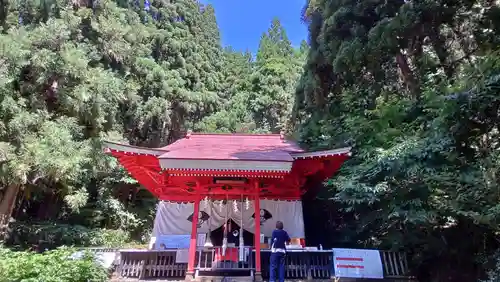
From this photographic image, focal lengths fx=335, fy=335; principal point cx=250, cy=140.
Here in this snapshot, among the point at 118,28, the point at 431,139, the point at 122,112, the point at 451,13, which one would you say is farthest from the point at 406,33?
the point at 122,112

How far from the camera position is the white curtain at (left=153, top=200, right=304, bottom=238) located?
342 inches

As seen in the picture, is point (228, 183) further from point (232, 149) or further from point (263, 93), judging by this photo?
point (263, 93)

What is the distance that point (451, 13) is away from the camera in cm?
761

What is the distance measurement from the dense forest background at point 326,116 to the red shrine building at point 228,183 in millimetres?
1172

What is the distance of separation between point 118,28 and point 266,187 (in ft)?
28.9

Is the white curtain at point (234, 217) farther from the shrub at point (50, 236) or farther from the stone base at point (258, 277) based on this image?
the shrub at point (50, 236)

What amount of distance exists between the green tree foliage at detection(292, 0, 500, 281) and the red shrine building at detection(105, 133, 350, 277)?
1138mm

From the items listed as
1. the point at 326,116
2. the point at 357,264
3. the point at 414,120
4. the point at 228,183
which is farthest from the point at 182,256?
the point at 326,116

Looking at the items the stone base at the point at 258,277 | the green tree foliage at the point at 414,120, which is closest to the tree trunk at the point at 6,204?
the stone base at the point at 258,277

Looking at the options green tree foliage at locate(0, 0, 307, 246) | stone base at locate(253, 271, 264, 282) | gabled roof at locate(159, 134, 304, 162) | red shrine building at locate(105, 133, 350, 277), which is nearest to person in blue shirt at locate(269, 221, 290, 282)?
stone base at locate(253, 271, 264, 282)

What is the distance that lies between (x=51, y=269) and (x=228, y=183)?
367 centimetres

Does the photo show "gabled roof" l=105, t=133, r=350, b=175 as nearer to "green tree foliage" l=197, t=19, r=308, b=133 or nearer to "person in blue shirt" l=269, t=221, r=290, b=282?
"person in blue shirt" l=269, t=221, r=290, b=282

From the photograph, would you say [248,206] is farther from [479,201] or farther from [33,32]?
[33,32]

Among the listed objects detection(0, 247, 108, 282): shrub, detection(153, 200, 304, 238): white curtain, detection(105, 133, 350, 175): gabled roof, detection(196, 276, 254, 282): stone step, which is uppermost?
detection(105, 133, 350, 175): gabled roof
